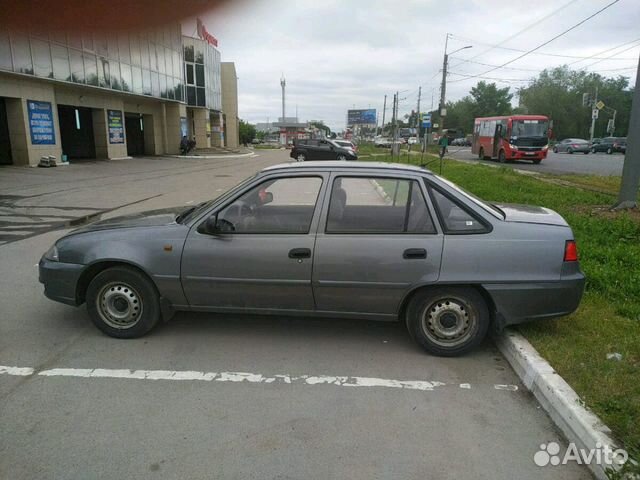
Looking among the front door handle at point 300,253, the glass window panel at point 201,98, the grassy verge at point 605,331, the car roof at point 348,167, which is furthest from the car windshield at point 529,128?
the glass window panel at point 201,98

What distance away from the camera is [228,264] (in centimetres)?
380

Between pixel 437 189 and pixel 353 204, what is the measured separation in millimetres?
738

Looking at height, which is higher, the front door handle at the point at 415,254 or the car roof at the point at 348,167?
the car roof at the point at 348,167

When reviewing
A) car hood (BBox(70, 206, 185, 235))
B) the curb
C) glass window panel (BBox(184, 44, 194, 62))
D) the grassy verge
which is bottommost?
the curb

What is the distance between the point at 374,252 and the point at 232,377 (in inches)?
57.3

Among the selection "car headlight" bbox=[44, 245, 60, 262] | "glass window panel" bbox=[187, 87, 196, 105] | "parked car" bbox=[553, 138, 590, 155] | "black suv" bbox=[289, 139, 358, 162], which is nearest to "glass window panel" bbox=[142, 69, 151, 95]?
"glass window panel" bbox=[187, 87, 196, 105]

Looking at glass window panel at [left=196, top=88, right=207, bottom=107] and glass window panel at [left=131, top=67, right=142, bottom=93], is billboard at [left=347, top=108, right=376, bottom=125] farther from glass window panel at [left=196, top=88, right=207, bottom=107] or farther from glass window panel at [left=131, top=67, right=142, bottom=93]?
glass window panel at [left=131, top=67, right=142, bottom=93]

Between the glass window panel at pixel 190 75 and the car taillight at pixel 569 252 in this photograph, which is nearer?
the car taillight at pixel 569 252

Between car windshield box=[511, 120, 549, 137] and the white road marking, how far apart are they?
26.3 metres

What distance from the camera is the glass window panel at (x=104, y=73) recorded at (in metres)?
26.2

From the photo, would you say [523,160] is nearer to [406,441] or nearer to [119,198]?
[119,198]

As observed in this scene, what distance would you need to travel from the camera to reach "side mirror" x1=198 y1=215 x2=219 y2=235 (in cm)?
383

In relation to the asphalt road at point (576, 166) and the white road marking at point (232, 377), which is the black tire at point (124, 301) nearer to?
the white road marking at point (232, 377)

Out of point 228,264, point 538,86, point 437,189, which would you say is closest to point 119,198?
point 228,264
